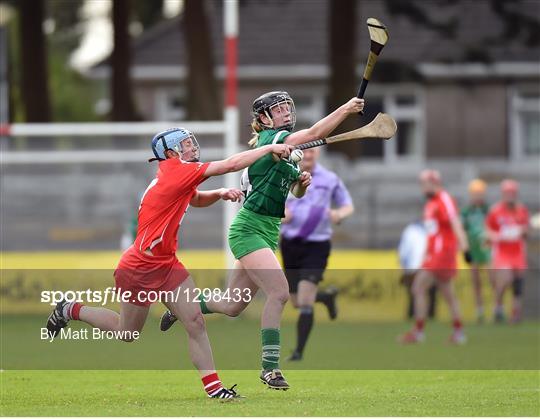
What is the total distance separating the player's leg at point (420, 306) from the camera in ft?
57.7

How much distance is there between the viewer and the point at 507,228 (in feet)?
72.8

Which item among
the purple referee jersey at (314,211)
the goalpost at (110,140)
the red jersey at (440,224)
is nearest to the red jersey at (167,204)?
the purple referee jersey at (314,211)

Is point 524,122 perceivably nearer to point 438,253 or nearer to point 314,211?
point 438,253

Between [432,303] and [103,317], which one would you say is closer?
[103,317]

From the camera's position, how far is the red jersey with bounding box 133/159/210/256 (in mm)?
10328

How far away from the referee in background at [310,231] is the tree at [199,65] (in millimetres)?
13759

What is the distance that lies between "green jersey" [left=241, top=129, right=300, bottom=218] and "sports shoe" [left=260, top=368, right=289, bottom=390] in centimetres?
108

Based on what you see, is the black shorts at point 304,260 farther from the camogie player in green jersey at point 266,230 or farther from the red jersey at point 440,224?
the red jersey at point 440,224

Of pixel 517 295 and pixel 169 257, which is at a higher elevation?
pixel 169 257

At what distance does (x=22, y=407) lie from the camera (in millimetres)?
10273

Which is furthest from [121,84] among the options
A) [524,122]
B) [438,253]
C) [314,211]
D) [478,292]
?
[314,211]

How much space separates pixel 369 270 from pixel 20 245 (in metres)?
4.88

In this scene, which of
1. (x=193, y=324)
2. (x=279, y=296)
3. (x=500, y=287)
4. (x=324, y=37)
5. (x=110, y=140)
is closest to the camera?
(x=193, y=324)

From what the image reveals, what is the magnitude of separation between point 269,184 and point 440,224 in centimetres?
743
